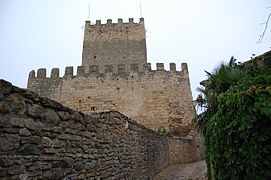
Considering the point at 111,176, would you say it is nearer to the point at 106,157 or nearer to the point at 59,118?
the point at 106,157

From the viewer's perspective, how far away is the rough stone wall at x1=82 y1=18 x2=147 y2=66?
1759cm

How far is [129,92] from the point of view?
14.3m

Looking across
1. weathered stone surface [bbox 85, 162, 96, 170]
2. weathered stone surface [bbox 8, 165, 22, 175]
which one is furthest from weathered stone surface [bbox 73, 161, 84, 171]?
weathered stone surface [bbox 8, 165, 22, 175]

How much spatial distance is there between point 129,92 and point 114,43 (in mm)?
6017

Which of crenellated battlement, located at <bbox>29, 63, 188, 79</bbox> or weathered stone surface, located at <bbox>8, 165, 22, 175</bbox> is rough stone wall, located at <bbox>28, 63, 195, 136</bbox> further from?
weathered stone surface, located at <bbox>8, 165, 22, 175</bbox>

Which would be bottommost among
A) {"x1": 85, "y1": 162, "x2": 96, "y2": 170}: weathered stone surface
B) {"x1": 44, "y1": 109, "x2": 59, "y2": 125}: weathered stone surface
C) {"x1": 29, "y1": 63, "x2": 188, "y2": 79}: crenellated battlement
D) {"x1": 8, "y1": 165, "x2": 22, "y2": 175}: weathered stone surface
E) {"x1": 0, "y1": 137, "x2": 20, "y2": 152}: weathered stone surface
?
{"x1": 85, "y1": 162, "x2": 96, "y2": 170}: weathered stone surface

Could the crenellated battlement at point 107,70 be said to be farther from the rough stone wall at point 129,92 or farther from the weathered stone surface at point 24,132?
the weathered stone surface at point 24,132

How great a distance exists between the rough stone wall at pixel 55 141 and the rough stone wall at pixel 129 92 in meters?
9.43

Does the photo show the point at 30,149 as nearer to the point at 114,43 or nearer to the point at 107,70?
the point at 107,70

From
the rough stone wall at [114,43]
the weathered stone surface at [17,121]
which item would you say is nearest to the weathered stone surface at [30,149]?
the weathered stone surface at [17,121]

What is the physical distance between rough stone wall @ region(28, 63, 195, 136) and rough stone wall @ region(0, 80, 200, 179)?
371 inches

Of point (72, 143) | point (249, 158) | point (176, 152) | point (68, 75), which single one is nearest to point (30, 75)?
point (68, 75)

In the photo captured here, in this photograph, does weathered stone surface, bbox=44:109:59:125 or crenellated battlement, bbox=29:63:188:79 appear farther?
crenellated battlement, bbox=29:63:188:79

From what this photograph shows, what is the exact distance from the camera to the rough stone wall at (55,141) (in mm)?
1803
